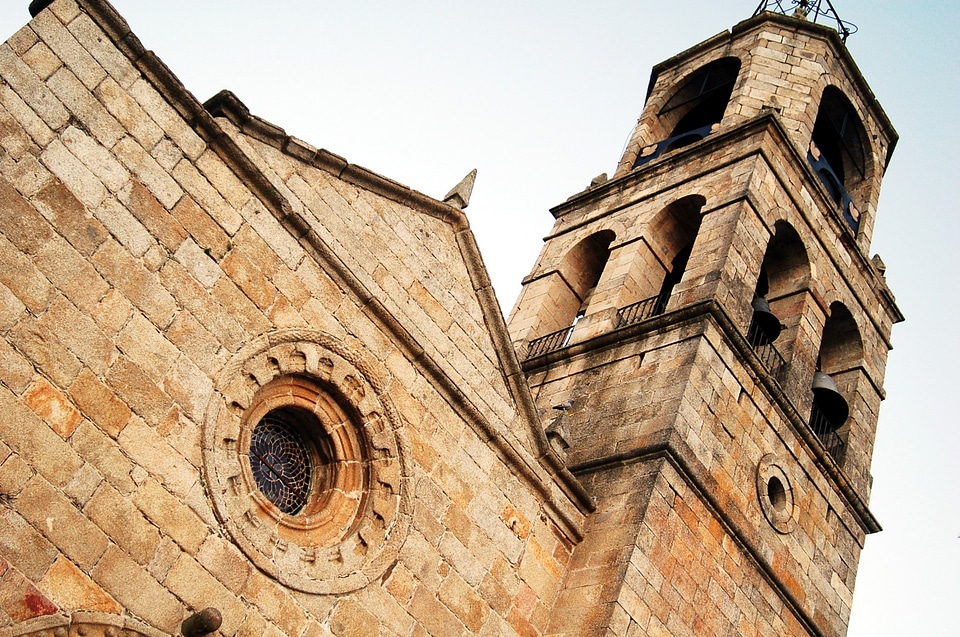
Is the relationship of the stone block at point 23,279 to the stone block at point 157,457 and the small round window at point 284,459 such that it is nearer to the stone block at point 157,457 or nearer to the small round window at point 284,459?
the stone block at point 157,457

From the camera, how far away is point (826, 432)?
560 inches

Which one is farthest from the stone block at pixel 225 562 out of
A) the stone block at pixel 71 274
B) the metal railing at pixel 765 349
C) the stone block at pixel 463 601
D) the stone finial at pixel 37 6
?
the metal railing at pixel 765 349

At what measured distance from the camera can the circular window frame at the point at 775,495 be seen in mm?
11906

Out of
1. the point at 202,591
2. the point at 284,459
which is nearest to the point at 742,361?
the point at 284,459

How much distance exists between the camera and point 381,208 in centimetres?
1002

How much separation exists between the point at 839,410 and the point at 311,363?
321 inches

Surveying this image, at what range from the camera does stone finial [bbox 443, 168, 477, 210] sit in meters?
10.9

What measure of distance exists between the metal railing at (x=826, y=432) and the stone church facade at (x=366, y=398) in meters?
0.05

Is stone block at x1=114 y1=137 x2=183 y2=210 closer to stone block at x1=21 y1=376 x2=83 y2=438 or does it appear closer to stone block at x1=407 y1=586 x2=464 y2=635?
stone block at x1=21 y1=376 x2=83 y2=438

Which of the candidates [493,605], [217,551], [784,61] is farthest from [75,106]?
[784,61]

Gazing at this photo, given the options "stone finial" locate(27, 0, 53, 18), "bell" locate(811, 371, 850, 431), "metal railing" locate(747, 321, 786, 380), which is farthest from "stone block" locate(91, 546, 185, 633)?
"bell" locate(811, 371, 850, 431)

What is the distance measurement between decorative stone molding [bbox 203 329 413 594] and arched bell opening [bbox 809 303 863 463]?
6.81m

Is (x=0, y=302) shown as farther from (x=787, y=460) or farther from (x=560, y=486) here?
(x=787, y=460)

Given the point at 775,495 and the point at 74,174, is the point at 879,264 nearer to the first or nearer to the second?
the point at 775,495
